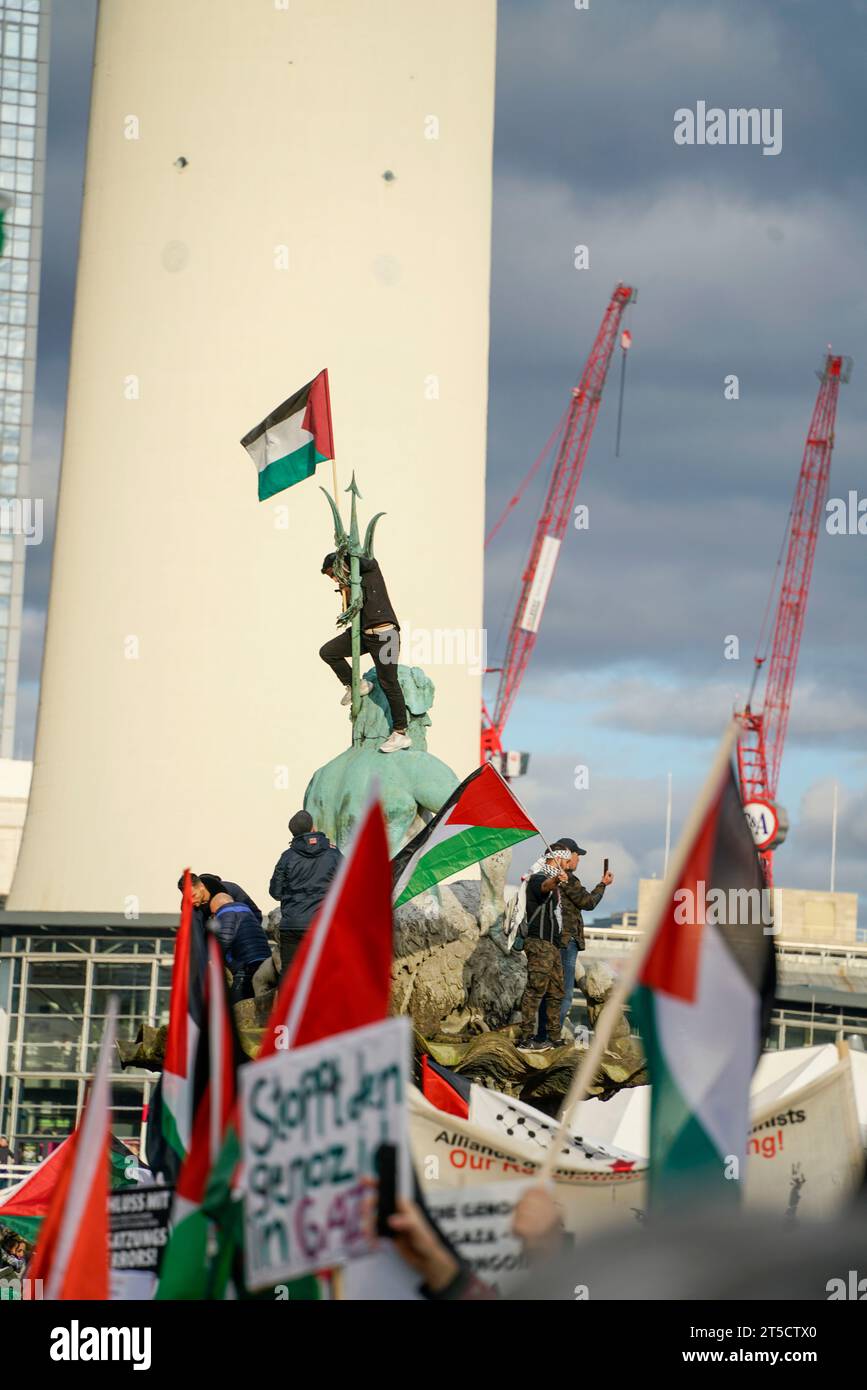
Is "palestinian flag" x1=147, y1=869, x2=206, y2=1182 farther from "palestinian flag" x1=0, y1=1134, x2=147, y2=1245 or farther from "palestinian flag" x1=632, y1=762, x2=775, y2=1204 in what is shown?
"palestinian flag" x1=0, y1=1134, x2=147, y2=1245

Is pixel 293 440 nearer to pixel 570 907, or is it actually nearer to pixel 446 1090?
pixel 570 907

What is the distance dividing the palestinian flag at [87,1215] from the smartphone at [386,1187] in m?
1.78

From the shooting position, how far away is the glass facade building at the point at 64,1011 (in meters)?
36.8

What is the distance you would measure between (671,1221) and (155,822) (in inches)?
1403

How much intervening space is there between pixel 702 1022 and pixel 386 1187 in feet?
4.47

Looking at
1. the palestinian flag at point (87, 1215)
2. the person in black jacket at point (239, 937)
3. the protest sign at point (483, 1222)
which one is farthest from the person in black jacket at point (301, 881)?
the protest sign at point (483, 1222)

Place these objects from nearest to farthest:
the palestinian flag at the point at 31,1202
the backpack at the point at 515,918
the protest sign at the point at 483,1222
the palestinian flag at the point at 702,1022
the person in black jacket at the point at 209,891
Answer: the palestinian flag at the point at 702,1022, the protest sign at the point at 483,1222, the palestinian flag at the point at 31,1202, the person in black jacket at the point at 209,891, the backpack at the point at 515,918

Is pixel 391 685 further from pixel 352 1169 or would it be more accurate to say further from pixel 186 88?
pixel 186 88

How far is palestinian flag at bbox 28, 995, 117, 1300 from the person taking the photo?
24.3 feet

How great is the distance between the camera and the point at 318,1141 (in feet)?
20.2

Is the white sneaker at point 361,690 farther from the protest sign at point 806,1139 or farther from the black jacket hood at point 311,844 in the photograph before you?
the protest sign at point 806,1139

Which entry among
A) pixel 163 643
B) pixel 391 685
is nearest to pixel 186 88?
pixel 163 643
